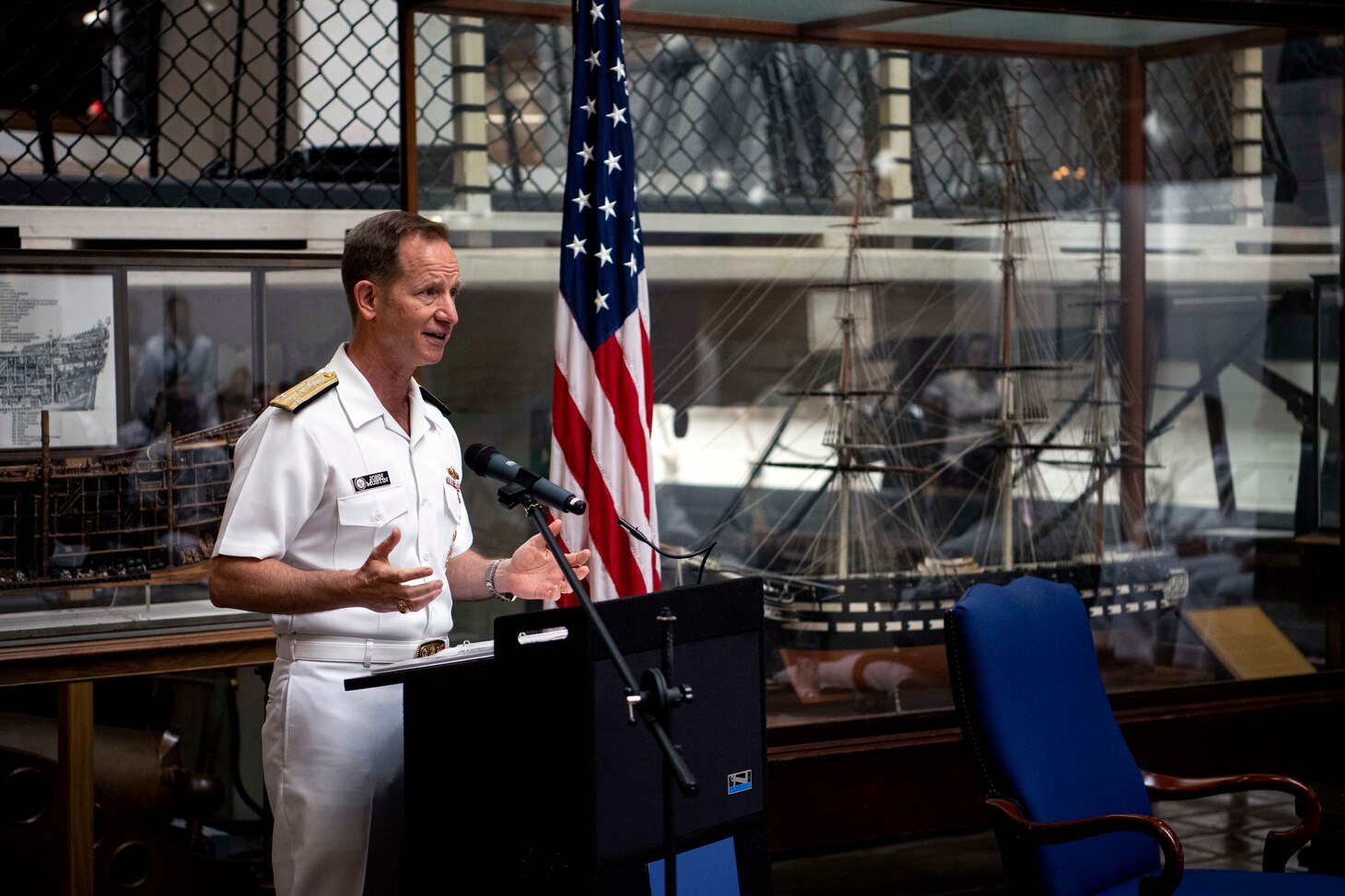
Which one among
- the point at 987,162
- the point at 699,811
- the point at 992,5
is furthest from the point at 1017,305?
the point at 699,811

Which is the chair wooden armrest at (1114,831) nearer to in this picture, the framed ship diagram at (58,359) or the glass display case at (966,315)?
the glass display case at (966,315)

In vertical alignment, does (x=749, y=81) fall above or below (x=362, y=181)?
above

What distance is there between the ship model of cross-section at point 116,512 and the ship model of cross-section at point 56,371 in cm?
10

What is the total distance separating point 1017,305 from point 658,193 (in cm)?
143

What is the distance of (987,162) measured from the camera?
16.4ft

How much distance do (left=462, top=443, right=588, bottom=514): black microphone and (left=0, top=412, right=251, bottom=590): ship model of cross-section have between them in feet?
5.69

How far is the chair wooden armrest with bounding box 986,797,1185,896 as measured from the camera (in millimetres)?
2713

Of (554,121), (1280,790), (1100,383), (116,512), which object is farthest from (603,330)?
(1100,383)

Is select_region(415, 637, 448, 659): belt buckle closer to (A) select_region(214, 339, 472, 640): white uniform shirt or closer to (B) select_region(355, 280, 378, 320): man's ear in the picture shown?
(A) select_region(214, 339, 472, 640): white uniform shirt

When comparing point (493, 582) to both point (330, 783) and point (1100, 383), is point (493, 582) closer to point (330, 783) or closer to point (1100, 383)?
point (330, 783)

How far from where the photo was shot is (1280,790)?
316 centimetres

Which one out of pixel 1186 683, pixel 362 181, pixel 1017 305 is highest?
pixel 362 181

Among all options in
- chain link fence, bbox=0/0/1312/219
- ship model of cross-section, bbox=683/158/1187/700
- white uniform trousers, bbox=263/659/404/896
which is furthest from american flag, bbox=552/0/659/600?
white uniform trousers, bbox=263/659/404/896

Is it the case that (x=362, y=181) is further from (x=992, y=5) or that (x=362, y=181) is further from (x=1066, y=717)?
(x=1066, y=717)
